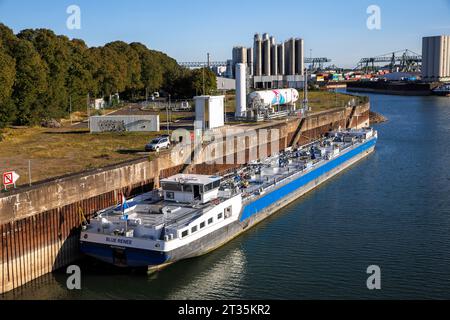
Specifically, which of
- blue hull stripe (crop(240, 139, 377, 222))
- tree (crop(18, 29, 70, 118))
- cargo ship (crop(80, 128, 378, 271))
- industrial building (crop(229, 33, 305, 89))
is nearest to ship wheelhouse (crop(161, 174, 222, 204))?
cargo ship (crop(80, 128, 378, 271))

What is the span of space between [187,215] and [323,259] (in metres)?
6.58

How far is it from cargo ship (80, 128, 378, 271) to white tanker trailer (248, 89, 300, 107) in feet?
74.1

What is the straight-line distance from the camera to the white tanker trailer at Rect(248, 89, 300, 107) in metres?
59.8

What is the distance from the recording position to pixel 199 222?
24594 mm

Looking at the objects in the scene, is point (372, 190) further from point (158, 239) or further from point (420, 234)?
point (158, 239)

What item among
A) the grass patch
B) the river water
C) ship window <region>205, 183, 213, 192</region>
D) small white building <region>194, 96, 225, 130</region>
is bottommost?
the river water

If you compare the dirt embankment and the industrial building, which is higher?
the industrial building

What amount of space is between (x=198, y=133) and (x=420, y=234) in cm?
1680

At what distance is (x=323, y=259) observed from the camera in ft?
81.6

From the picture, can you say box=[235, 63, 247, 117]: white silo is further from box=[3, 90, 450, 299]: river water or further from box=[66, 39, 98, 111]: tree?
box=[3, 90, 450, 299]: river water

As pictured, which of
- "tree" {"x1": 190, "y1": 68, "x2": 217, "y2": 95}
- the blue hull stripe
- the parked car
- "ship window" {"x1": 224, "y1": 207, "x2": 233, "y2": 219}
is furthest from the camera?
"tree" {"x1": 190, "y1": 68, "x2": 217, "y2": 95}

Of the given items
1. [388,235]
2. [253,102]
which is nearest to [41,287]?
[388,235]

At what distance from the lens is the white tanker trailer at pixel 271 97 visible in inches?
2355

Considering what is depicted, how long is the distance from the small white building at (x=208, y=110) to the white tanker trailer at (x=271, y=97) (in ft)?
43.2
